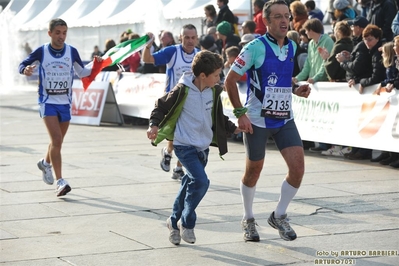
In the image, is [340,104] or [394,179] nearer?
[394,179]

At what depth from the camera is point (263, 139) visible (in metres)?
7.21

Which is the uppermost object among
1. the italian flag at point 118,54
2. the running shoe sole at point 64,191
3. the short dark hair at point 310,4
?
the short dark hair at point 310,4

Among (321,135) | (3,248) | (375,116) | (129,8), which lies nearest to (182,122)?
(3,248)

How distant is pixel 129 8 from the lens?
30.8 m

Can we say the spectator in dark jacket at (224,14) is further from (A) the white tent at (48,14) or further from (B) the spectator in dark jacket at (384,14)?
(A) the white tent at (48,14)

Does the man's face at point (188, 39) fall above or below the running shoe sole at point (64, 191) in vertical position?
above

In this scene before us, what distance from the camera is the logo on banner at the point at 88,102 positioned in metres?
18.9

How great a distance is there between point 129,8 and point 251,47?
24.2 metres

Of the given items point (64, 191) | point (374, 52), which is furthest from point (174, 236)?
point (374, 52)

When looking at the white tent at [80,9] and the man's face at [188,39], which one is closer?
the man's face at [188,39]

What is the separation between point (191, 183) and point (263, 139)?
0.71 meters

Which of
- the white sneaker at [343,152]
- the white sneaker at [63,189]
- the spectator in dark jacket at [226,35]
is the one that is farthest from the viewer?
the spectator in dark jacket at [226,35]

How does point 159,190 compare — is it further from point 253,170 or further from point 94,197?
point 253,170

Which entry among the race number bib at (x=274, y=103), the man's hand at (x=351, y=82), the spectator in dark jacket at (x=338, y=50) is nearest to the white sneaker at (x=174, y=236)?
the race number bib at (x=274, y=103)
